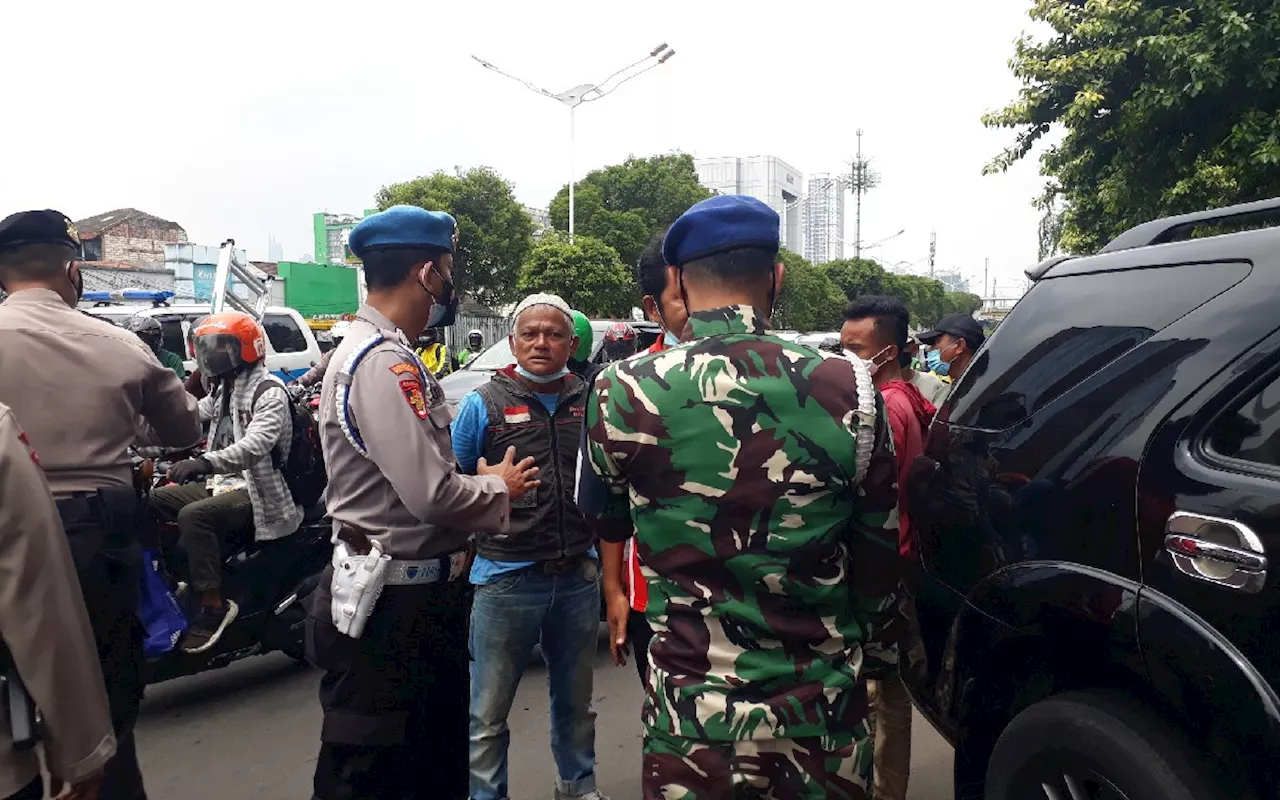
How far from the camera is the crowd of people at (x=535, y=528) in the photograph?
156cm

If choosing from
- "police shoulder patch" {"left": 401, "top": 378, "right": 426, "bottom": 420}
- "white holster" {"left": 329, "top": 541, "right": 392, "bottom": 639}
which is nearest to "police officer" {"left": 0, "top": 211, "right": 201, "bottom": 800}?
"white holster" {"left": 329, "top": 541, "right": 392, "bottom": 639}

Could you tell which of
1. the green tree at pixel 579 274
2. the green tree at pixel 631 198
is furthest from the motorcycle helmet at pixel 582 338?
the green tree at pixel 631 198

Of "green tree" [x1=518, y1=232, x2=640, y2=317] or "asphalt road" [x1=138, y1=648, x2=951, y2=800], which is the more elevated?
"green tree" [x1=518, y1=232, x2=640, y2=317]

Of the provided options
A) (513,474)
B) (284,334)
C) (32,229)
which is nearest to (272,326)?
(284,334)

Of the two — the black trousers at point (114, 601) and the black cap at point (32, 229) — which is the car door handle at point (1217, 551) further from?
the black cap at point (32, 229)

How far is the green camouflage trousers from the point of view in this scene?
1562 millimetres

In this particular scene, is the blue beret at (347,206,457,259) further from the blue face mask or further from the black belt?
the black belt

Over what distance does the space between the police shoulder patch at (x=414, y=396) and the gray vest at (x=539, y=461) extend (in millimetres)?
784

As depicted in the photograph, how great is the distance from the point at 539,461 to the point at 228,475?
74.1 inches

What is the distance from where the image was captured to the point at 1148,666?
168 centimetres

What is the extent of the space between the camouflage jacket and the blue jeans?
4.10 ft

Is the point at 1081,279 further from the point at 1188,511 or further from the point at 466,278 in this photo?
the point at 466,278

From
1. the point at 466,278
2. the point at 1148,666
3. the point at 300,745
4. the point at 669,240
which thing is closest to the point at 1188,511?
the point at 1148,666

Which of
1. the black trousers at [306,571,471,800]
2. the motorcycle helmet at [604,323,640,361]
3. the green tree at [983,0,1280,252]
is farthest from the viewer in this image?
the green tree at [983,0,1280,252]
